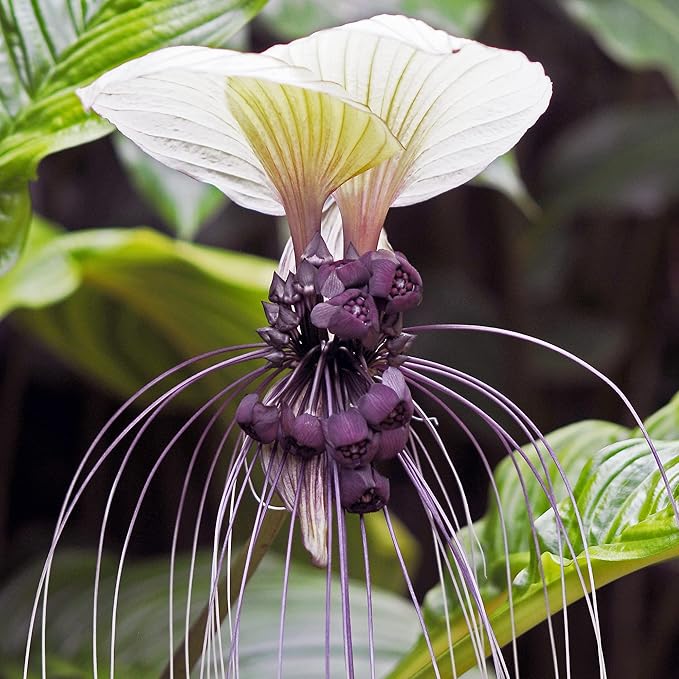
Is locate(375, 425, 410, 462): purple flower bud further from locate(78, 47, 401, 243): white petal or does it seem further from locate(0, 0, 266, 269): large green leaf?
locate(0, 0, 266, 269): large green leaf

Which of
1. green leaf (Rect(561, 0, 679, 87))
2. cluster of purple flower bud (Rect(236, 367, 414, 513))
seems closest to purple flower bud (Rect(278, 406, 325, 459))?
cluster of purple flower bud (Rect(236, 367, 414, 513))

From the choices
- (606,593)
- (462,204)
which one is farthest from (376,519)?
(462,204)

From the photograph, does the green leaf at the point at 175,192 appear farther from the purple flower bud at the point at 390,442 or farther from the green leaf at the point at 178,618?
the purple flower bud at the point at 390,442

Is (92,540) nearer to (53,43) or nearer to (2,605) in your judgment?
(2,605)

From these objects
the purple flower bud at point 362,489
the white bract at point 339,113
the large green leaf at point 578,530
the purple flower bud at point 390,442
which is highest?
the white bract at point 339,113

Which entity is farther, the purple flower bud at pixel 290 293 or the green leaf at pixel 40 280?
the green leaf at pixel 40 280

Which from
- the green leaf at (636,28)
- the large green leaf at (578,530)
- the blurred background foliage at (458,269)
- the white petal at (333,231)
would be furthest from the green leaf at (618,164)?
the white petal at (333,231)

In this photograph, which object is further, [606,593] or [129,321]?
[606,593]
